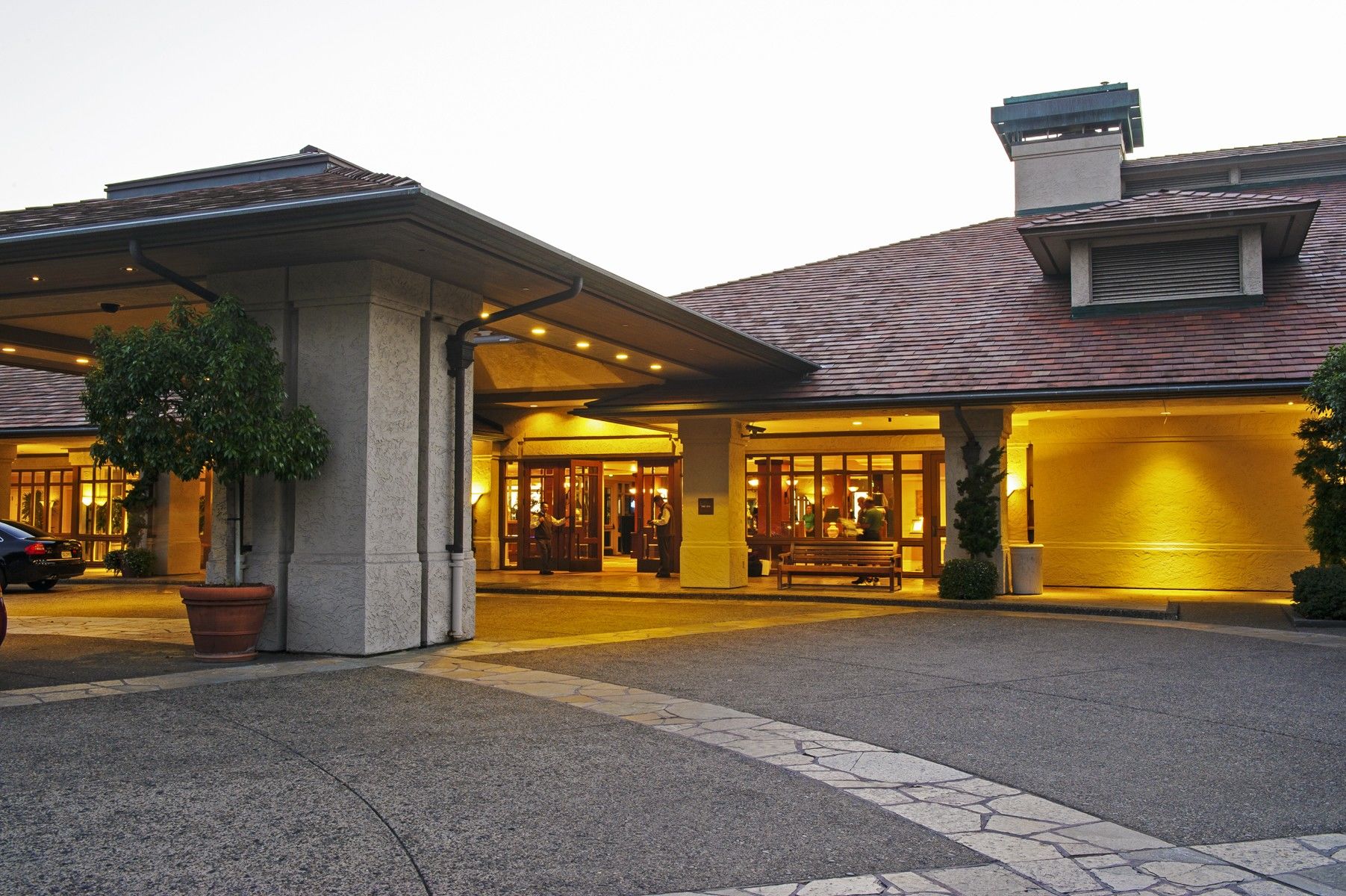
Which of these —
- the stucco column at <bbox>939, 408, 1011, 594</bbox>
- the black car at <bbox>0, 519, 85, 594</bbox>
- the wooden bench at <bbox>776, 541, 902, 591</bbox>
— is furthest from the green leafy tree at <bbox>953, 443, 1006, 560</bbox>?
the black car at <bbox>0, 519, 85, 594</bbox>

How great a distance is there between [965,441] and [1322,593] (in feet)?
18.4

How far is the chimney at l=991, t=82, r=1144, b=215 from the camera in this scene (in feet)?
86.0

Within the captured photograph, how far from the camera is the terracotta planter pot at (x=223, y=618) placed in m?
10.9

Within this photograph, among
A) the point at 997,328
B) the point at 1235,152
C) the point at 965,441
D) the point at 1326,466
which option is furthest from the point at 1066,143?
the point at 1326,466

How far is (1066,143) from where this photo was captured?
2644 centimetres

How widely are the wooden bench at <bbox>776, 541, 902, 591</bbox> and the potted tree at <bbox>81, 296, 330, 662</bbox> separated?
11.7m

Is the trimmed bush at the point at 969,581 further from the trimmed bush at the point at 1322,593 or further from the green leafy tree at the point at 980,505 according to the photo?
the trimmed bush at the point at 1322,593

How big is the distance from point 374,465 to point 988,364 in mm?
10787

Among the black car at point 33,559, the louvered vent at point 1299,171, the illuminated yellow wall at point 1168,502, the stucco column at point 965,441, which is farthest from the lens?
the louvered vent at point 1299,171

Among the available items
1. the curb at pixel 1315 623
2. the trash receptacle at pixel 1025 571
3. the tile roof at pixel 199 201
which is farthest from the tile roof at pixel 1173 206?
the tile roof at pixel 199 201

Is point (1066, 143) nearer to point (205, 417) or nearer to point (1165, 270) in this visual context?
point (1165, 270)

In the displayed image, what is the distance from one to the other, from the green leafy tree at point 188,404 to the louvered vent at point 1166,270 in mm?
14301

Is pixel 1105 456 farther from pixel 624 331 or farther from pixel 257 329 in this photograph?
pixel 257 329

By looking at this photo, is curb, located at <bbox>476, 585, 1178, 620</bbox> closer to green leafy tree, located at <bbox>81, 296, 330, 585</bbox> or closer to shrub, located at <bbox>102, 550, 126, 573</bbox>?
shrub, located at <bbox>102, 550, 126, 573</bbox>
